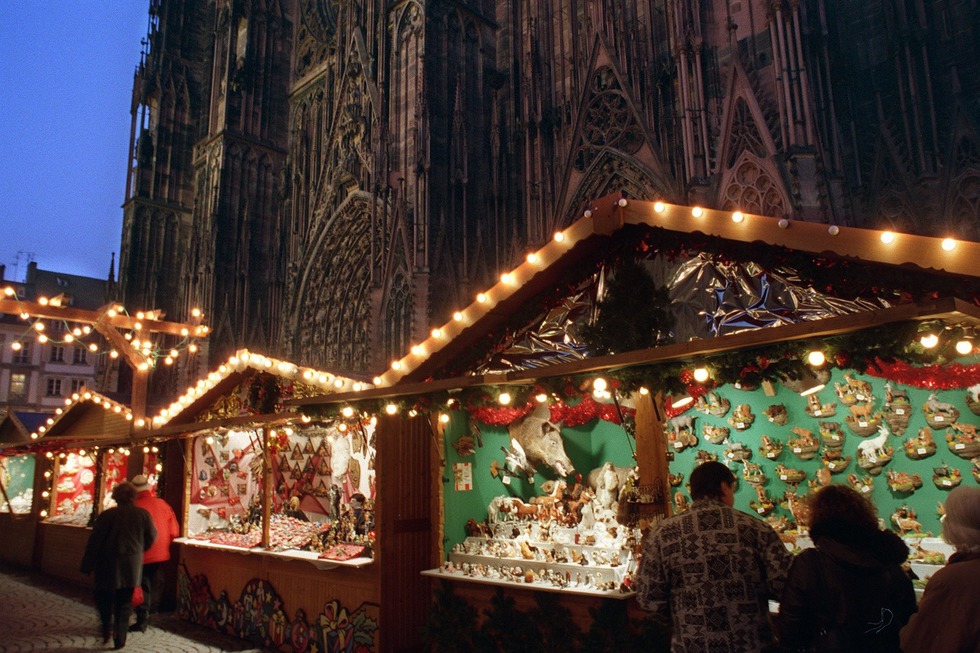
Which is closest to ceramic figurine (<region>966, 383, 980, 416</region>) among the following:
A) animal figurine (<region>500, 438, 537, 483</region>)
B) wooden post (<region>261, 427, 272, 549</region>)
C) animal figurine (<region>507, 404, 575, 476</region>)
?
animal figurine (<region>507, 404, 575, 476</region>)

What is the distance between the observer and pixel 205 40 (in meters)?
27.1

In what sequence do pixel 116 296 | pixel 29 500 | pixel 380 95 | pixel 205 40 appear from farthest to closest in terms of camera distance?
pixel 205 40
pixel 116 296
pixel 380 95
pixel 29 500

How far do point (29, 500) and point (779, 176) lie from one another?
51.3 feet

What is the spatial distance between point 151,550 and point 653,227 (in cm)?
655

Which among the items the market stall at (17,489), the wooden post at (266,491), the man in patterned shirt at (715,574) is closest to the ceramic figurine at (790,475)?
the man in patterned shirt at (715,574)

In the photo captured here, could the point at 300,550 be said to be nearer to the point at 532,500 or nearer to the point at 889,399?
the point at 532,500

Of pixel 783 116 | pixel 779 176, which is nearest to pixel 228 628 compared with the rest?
pixel 779 176

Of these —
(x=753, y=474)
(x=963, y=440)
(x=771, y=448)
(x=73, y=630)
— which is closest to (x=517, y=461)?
(x=753, y=474)

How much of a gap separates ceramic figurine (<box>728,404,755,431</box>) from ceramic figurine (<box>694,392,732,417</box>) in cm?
8

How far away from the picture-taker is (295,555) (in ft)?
21.5

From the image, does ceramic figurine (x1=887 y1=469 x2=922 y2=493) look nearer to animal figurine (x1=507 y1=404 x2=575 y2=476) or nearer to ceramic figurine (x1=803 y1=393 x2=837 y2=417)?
ceramic figurine (x1=803 y1=393 x2=837 y2=417)

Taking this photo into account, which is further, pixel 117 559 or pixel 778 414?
pixel 117 559

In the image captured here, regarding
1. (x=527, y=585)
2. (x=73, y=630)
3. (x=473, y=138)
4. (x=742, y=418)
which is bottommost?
(x=73, y=630)

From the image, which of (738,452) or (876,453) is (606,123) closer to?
(738,452)
